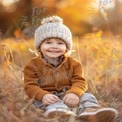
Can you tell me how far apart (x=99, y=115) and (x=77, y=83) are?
0.47 metres

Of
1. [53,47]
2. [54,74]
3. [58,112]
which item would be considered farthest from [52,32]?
[58,112]

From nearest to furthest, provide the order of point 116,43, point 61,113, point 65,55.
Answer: point 61,113 < point 65,55 < point 116,43

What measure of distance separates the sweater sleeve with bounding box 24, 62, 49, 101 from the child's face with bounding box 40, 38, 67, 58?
137mm

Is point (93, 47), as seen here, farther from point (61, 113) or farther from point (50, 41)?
point (61, 113)

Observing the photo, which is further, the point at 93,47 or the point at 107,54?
the point at 93,47

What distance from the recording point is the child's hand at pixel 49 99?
2.89 meters

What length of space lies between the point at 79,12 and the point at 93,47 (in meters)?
2.77

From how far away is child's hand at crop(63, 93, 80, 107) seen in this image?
2.91 meters

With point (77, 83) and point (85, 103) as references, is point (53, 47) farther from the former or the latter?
point (85, 103)

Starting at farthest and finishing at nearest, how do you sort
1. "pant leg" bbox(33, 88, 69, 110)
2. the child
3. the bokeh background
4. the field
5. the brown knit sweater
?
the brown knit sweater, the child, "pant leg" bbox(33, 88, 69, 110), the bokeh background, the field

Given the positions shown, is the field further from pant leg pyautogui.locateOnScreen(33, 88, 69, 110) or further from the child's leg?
the child's leg

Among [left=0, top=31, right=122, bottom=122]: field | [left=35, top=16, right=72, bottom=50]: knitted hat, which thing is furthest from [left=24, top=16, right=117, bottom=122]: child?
[left=0, top=31, right=122, bottom=122]: field

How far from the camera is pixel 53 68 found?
3100 mm

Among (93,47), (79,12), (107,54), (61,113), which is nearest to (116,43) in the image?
(107,54)
